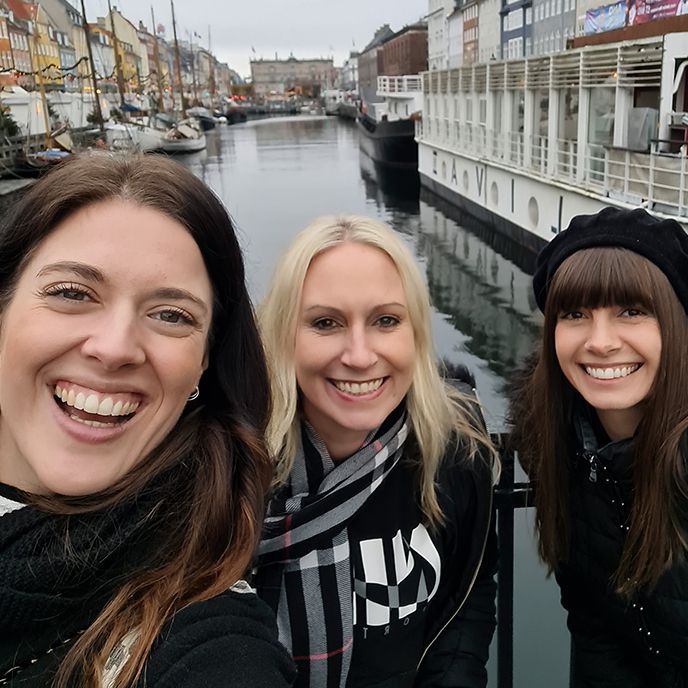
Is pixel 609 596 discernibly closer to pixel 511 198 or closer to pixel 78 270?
pixel 78 270

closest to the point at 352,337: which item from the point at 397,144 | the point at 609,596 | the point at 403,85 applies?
the point at 609,596

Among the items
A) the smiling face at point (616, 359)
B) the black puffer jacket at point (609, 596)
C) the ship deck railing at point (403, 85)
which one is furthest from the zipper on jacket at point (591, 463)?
the ship deck railing at point (403, 85)

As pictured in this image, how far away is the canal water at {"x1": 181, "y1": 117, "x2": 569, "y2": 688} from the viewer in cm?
417

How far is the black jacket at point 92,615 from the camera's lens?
99 cm

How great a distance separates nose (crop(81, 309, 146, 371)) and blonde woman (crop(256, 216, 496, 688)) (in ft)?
2.05

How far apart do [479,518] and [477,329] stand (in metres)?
11.0

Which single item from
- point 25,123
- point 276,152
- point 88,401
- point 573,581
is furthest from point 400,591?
point 276,152

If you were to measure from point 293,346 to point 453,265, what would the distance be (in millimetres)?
15227

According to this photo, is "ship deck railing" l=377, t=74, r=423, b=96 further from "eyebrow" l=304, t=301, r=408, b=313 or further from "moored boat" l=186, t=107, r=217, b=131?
"moored boat" l=186, t=107, r=217, b=131

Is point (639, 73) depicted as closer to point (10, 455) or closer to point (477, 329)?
point (477, 329)

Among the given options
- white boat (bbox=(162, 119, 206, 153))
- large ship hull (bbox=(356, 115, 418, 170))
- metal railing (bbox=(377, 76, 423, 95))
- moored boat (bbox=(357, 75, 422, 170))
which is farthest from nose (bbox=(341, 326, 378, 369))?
white boat (bbox=(162, 119, 206, 153))

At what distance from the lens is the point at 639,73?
11.8 meters

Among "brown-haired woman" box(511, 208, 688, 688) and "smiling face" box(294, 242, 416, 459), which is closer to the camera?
"brown-haired woman" box(511, 208, 688, 688)

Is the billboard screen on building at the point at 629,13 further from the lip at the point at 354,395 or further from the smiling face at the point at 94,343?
the smiling face at the point at 94,343
